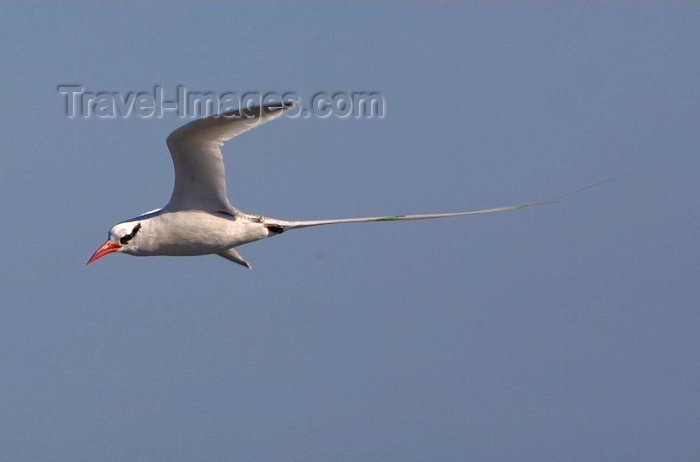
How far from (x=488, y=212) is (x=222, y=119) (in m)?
5.86

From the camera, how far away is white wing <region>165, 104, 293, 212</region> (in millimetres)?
22938

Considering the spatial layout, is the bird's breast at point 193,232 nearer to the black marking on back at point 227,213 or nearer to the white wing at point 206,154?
the black marking on back at point 227,213

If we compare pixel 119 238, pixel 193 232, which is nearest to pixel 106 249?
pixel 119 238

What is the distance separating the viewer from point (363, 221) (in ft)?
81.1

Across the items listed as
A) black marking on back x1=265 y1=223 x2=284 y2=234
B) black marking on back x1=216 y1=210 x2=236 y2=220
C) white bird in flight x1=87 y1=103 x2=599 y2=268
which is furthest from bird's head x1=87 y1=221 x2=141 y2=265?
black marking on back x1=265 y1=223 x2=284 y2=234

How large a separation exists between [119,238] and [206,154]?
2885mm

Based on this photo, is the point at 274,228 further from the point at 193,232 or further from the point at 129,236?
the point at 129,236

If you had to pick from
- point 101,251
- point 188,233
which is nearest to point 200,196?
point 188,233

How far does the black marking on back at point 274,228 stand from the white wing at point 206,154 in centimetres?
82

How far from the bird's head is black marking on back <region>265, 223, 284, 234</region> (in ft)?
9.19

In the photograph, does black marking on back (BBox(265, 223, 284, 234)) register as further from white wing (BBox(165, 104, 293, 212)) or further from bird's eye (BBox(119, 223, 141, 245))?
bird's eye (BBox(119, 223, 141, 245))

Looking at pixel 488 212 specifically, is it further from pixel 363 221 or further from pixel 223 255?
pixel 223 255

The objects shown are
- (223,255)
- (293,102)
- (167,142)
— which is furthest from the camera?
(223,255)

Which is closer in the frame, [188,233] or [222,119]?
[222,119]
